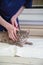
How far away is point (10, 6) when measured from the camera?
156 centimetres

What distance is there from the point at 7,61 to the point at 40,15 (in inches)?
23.2

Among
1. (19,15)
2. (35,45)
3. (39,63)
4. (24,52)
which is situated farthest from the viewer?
(19,15)

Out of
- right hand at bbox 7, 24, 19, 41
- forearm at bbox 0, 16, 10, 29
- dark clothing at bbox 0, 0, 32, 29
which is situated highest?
dark clothing at bbox 0, 0, 32, 29

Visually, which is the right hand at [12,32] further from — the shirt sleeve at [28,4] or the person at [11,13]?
the shirt sleeve at [28,4]

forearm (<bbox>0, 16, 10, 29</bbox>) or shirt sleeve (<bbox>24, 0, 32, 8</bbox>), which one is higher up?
shirt sleeve (<bbox>24, 0, 32, 8</bbox>)

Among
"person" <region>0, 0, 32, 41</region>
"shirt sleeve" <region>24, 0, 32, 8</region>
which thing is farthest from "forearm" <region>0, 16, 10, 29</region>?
"shirt sleeve" <region>24, 0, 32, 8</region>

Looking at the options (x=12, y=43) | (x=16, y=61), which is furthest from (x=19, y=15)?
(x=16, y=61)

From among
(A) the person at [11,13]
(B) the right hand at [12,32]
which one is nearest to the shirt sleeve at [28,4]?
(A) the person at [11,13]

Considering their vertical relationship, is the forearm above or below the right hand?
above

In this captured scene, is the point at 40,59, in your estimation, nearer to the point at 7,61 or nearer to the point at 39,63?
the point at 39,63

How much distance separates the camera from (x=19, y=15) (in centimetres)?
167

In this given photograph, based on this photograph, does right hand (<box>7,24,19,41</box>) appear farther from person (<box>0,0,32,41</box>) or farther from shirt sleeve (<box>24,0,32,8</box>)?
shirt sleeve (<box>24,0,32,8</box>)

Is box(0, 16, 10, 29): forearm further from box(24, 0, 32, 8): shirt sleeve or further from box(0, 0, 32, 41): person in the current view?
box(24, 0, 32, 8): shirt sleeve

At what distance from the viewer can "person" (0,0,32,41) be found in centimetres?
155
